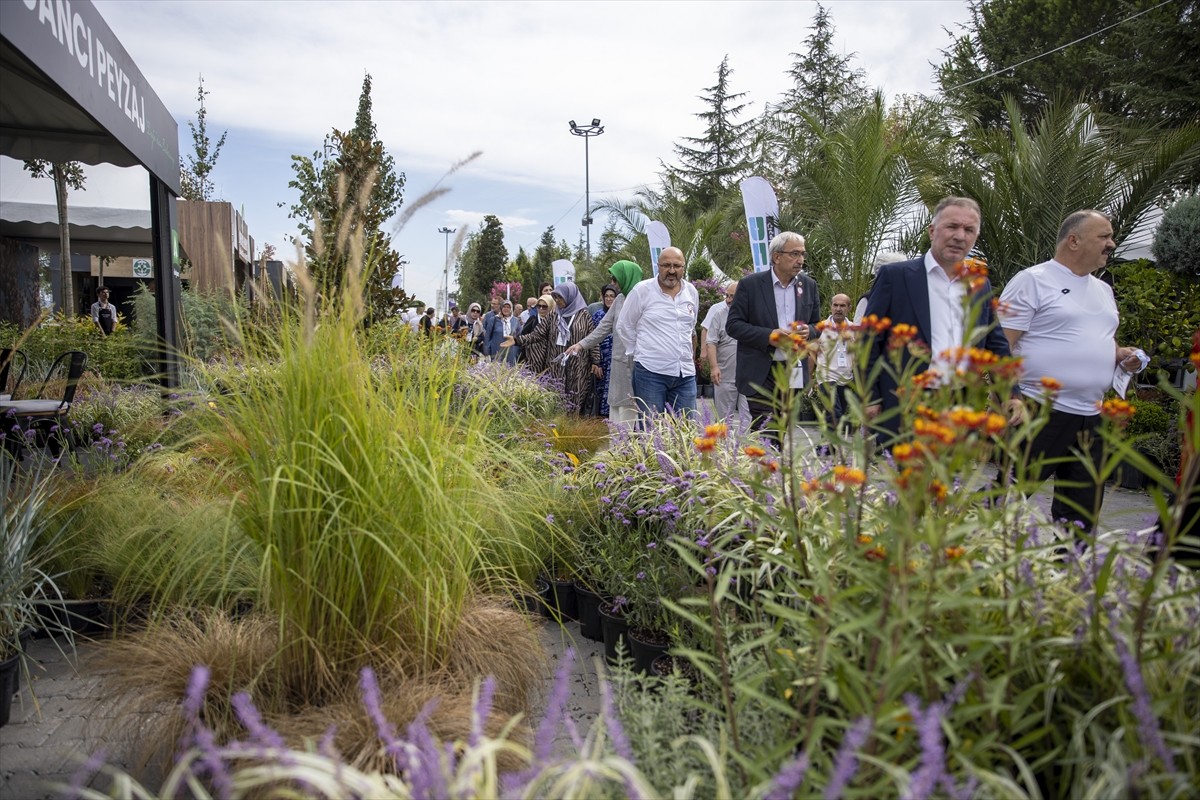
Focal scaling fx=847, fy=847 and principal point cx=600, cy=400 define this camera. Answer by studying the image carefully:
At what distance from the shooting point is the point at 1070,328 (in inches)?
140

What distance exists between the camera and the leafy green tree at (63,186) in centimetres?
1128

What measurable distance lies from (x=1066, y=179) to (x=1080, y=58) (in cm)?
1604

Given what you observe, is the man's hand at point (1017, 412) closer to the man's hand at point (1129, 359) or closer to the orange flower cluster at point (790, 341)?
the orange flower cluster at point (790, 341)

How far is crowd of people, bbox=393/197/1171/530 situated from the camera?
1963 mm

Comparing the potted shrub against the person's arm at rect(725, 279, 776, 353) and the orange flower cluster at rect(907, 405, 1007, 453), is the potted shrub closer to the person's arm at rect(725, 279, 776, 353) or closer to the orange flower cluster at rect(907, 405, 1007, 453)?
the orange flower cluster at rect(907, 405, 1007, 453)

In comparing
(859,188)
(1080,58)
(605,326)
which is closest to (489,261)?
(1080,58)

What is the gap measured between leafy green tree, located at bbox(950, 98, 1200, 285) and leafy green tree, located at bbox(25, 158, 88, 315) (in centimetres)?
1167

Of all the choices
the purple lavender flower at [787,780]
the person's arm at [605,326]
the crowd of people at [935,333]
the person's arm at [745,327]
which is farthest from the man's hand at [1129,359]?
the person's arm at [605,326]

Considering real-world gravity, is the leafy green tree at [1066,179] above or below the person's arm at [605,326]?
above

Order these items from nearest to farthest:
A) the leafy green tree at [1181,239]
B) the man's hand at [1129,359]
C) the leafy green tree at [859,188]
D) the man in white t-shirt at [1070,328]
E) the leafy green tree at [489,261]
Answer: the man in white t-shirt at [1070,328]
the man's hand at [1129,359]
the leafy green tree at [1181,239]
the leafy green tree at [859,188]
the leafy green tree at [489,261]

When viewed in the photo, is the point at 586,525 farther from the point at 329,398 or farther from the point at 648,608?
the point at 329,398

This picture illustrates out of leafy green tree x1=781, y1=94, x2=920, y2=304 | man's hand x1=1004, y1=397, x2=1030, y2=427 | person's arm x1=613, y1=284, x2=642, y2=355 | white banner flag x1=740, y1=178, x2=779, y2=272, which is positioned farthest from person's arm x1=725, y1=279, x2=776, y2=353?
leafy green tree x1=781, y1=94, x2=920, y2=304

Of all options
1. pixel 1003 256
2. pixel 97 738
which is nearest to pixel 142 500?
pixel 97 738

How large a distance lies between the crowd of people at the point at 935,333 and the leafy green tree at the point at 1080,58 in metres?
9.86
